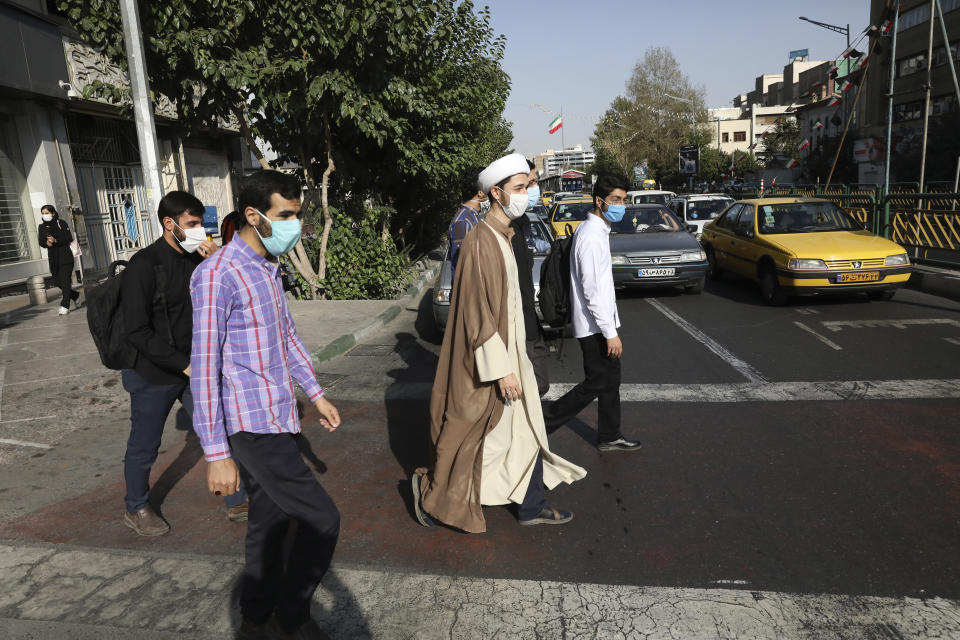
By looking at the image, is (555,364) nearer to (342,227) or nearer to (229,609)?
(229,609)

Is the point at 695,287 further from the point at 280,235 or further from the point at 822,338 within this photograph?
the point at 280,235

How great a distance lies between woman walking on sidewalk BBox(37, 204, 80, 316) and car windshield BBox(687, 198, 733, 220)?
14.1m

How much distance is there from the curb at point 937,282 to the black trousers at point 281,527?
10.8m

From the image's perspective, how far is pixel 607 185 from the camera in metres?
4.57

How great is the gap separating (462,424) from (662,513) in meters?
1.29

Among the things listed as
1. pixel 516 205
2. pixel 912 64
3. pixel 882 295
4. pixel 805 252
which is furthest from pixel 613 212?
pixel 912 64

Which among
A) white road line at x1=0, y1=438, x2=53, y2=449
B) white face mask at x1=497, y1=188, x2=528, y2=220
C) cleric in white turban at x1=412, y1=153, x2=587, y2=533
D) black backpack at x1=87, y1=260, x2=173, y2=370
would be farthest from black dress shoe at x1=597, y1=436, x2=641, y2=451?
white road line at x1=0, y1=438, x2=53, y2=449

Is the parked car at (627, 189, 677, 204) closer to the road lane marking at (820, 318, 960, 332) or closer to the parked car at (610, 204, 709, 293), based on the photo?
the parked car at (610, 204, 709, 293)

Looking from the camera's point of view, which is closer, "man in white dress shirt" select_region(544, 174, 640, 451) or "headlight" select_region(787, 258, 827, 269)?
"man in white dress shirt" select_region(544, 174, 640, 451)

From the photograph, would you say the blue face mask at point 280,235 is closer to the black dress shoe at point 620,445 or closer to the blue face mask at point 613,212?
the blue face mask at point 613,212

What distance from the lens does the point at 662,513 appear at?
149 inches

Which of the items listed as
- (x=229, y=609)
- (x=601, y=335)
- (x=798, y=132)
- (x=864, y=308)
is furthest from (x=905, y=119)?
(x=229, y=609)

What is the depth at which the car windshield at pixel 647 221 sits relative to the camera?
12.2 meters

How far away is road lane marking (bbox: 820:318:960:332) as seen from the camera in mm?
8375
